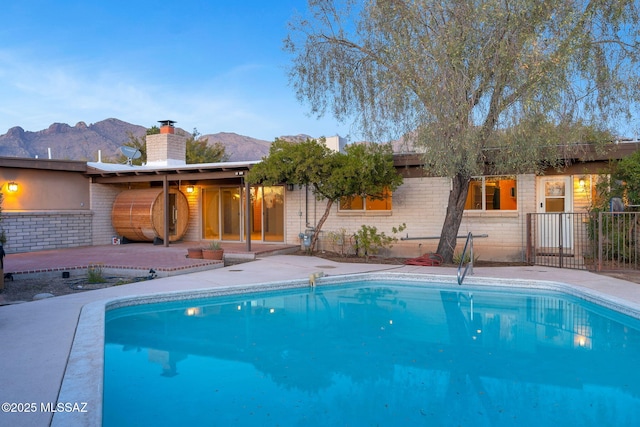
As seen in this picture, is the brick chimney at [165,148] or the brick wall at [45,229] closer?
the brick wall at [45,229]

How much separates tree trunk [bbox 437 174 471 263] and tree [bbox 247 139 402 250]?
5.88ft

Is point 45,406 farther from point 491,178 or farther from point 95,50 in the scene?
point 95,50

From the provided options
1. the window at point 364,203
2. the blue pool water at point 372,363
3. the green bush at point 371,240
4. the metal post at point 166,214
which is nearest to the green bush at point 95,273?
the blue pool water at point 372,363

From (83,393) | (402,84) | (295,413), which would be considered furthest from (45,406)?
(402,84)

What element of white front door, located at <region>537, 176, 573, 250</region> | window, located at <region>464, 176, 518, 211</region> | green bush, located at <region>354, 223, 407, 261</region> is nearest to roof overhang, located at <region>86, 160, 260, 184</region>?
green bush, located at <region>354, 223, 407, 261</region>

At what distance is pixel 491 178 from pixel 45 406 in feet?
36.0

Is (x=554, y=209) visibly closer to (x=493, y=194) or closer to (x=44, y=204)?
(x=493, y=194)

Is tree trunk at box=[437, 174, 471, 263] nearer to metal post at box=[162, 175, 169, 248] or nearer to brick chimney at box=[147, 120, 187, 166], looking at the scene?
metal post at box=[162, 175, 169, 248]

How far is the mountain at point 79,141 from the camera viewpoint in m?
64.4

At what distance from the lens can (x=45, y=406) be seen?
310 centimetres

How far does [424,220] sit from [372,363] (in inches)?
323

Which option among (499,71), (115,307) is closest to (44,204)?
(115,307)

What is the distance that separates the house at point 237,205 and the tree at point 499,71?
1842 millimetres

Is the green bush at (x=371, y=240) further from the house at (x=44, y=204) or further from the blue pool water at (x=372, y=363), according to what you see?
the house at (x=44, y=204)
